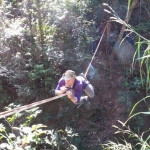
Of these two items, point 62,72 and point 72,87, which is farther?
point 62,72

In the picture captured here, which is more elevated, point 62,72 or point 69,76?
point 69,76

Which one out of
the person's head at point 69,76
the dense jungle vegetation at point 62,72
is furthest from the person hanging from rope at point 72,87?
the dense jungle vegetation at point 62,72

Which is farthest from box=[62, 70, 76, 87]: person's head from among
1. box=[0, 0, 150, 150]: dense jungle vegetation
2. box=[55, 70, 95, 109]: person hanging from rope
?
box=[0, 0, 150, 150]: dense jungle vegetation

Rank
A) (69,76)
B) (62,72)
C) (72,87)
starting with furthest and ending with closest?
(62,72) < (72,87) < (69,76)

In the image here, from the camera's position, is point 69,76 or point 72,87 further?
point 72,87

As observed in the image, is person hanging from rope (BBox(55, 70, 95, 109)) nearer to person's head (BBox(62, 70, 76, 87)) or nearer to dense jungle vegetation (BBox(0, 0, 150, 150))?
person's head (BBox(62, 70, 76, 87))

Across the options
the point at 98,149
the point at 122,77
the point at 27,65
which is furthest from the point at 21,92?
the point at 122,77

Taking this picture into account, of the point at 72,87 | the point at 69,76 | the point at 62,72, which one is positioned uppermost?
the point at 69,76

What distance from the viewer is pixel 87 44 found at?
6.30 m

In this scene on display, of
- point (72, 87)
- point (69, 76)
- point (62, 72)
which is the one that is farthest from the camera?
point (62, 72)

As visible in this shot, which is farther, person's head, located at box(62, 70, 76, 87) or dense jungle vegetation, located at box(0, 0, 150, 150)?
dense jungle vegetation, located at box(0, 0, 150, 150)

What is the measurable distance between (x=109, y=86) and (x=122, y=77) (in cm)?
38

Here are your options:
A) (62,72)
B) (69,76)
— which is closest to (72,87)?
(69,76)

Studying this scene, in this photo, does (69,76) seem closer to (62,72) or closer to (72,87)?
(72,87)
